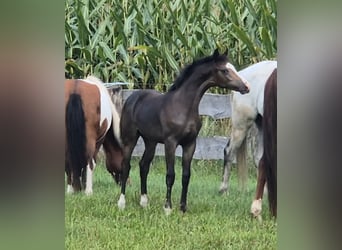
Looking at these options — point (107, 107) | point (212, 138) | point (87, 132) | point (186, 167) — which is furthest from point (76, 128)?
point (212, 138)

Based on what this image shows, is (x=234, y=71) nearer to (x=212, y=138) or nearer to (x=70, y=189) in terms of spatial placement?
(x=212, y=138)

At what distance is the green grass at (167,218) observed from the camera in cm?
269

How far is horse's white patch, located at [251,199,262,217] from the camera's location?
2.68 metres

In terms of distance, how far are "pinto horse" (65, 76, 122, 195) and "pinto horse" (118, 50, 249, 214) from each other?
98 mm

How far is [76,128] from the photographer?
2.82 metres

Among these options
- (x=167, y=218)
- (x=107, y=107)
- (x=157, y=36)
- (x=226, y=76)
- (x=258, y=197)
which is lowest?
(x=167, y=218)

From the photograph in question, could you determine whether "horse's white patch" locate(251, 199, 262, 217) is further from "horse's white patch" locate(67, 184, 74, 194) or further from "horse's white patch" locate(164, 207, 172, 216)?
"horse's white patch" locate(67, 184, 74, 194)

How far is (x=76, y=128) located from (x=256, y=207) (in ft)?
3.38

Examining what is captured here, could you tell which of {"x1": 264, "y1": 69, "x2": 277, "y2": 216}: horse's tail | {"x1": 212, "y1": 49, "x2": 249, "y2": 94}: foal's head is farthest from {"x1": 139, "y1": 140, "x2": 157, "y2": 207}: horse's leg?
{"x1": 264, "y1": 69, "x2": 277, "y2": 216}: horse's tail

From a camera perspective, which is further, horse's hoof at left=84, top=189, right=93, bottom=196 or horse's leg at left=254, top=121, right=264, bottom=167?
horse's hoof at left=84, top=189, right=93, bottom=196

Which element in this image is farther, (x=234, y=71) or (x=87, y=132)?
(x=87, y=132)

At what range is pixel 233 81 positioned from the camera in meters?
2.68
